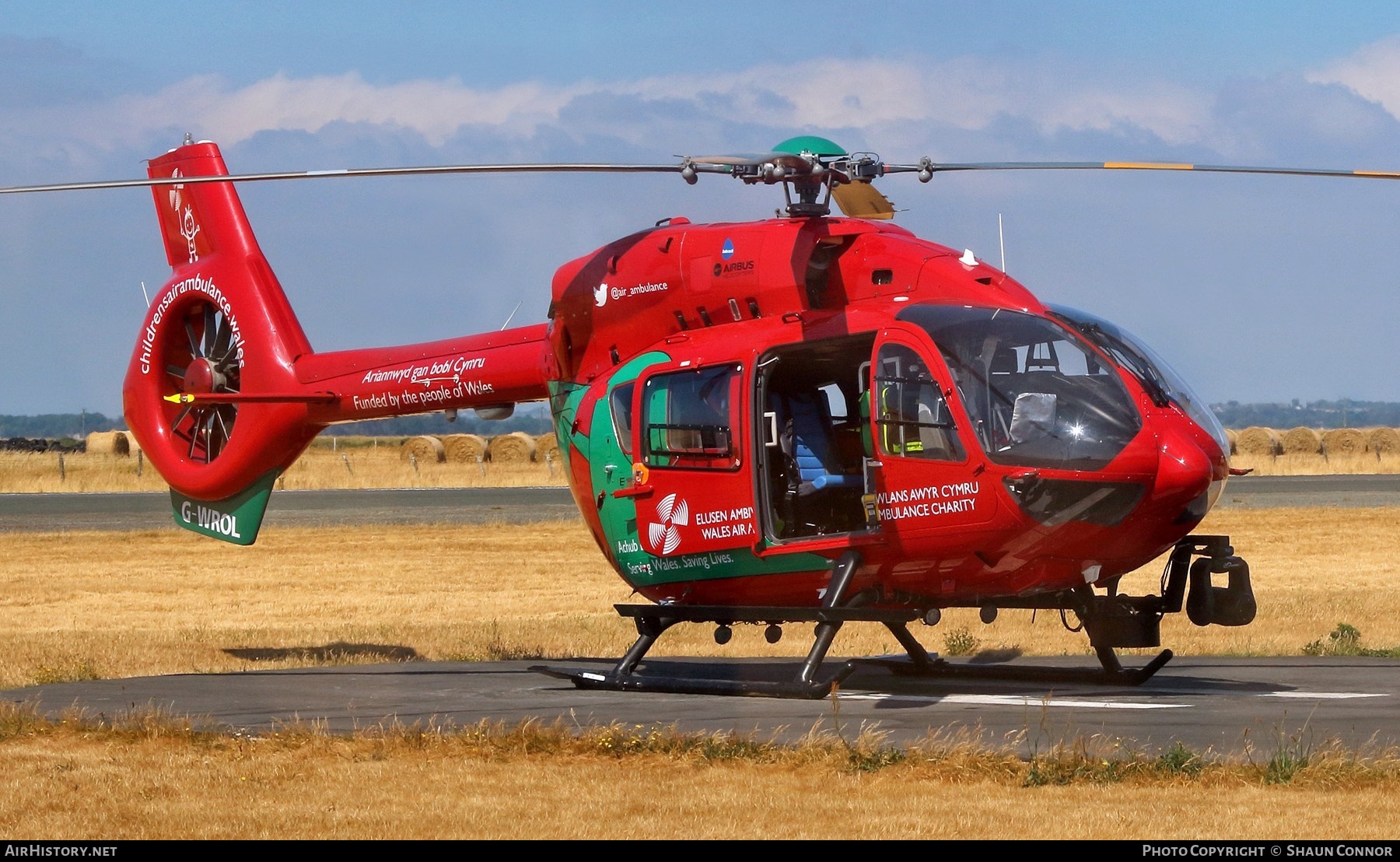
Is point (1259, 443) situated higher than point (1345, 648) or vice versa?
point (1259, 443)

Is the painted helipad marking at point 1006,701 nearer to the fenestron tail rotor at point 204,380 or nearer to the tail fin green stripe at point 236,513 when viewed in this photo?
the tail fin green stripe at point 236,513

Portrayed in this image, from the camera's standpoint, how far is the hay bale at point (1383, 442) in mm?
65250

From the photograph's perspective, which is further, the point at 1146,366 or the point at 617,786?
the point at 1146,366

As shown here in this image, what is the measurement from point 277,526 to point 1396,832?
30.9 metres

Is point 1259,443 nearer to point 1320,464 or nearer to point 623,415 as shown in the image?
point 1320,464

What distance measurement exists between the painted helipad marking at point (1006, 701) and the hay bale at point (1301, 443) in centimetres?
5569

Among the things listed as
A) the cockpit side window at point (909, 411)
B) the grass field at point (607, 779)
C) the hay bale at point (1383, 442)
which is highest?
the cockpit side window at point (909, 411)

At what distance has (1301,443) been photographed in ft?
209

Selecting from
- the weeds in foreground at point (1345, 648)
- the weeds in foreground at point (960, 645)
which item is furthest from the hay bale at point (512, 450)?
the weeds in foreground at point (1345, 648)

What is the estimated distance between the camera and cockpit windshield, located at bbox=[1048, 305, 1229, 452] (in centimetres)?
1123

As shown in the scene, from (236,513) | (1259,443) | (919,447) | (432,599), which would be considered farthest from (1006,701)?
(1259,443)

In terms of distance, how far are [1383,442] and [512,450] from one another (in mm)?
35459

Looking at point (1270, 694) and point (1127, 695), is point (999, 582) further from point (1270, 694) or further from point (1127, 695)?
point (1270, 694)

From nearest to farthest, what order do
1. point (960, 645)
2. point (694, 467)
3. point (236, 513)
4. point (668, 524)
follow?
point (694, 467) < point (668, 524) < point (960, 645) < point (236, 513)
